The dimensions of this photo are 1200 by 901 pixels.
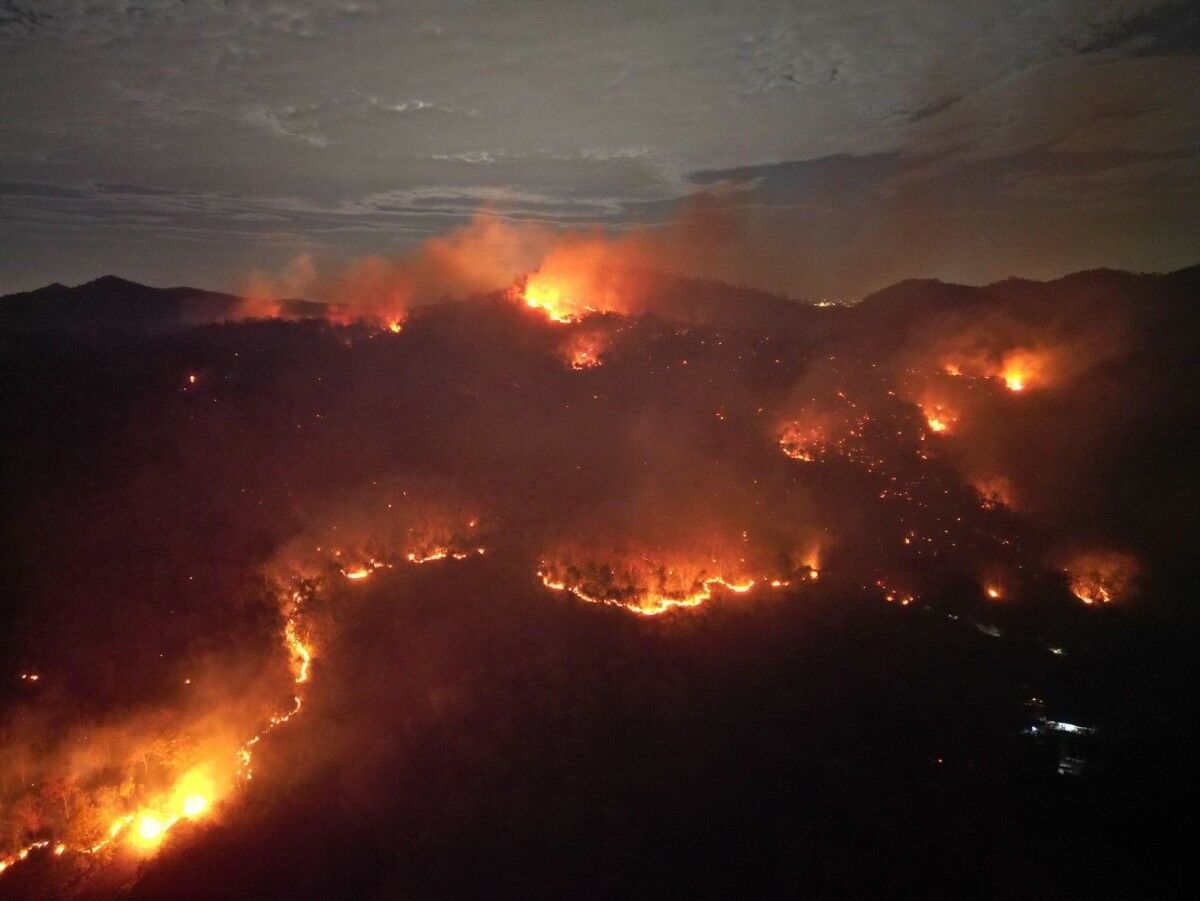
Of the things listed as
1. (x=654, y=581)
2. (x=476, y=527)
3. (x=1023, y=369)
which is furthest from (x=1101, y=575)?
(x=476, y=527)

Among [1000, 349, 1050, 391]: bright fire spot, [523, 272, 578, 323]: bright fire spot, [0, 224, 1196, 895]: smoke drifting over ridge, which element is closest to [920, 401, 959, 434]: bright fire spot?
[0, 224, 1196, 895]: smoke drifting over ridge

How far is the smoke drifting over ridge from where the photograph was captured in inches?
394

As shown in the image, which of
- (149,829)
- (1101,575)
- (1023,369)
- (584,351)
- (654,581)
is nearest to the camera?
(149,829)

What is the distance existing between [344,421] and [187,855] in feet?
43.4

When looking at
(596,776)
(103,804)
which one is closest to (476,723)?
(596,776)

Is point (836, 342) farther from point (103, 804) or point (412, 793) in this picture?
point (103, 804)

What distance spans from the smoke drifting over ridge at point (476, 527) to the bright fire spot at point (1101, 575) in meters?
0.09

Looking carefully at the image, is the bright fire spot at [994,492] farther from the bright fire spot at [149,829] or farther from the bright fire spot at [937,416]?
the bright fire spot at [149,829]

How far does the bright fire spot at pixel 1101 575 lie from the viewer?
599 inches

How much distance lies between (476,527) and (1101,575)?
15520 millimetres

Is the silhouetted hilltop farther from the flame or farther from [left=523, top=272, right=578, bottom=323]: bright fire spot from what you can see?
the flame

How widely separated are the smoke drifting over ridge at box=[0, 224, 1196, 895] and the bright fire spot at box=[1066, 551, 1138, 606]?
9 centimetres

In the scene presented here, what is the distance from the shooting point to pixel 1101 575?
15688 millimetres

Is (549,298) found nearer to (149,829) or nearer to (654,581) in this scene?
(654,581)
